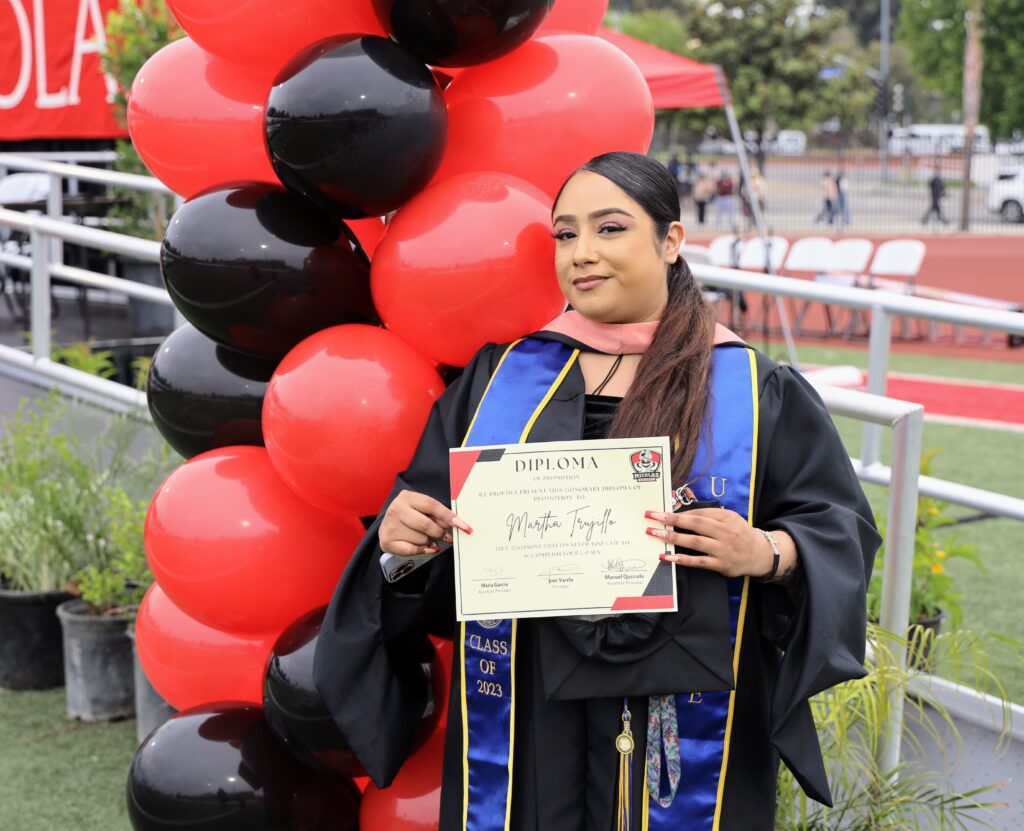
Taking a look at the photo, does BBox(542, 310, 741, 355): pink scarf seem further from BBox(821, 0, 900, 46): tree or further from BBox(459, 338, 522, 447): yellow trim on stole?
BBox(821, 0, 900, 46): tree

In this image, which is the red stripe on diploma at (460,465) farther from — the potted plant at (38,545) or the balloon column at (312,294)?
the potted plant at (38,545)

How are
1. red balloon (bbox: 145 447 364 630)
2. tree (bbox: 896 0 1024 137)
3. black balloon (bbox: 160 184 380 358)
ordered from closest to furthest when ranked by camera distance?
1. black balloon (bbox: 160 184 380 358)
2. red balloon (bbox: 145 447 364 630)
3. tree (bbox: 896 0 1024 137)

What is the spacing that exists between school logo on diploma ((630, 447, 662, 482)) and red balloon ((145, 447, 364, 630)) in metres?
1.02

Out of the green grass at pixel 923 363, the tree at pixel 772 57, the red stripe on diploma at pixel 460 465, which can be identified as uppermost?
the tree at pixel 772 57

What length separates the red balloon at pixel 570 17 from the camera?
2791 millimetres

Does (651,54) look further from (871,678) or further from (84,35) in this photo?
(871,678)

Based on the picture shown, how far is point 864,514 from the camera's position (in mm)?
2105

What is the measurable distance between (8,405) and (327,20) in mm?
3790

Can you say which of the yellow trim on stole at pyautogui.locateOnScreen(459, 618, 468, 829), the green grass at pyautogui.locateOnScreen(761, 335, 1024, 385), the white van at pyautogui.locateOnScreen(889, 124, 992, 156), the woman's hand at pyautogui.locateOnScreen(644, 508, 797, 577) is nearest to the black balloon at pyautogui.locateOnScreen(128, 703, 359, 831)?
the yellow trim on stole at pyautogui.locateOnScreen(459, 618, 468, 829)

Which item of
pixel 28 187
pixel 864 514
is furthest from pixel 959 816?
pixel 28 187

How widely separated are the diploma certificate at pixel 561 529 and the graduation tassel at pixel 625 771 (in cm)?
21

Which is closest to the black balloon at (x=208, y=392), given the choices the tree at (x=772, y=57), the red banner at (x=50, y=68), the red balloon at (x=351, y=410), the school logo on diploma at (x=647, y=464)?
the red balloon at (x=351, y=410)

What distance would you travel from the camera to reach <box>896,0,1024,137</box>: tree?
39188 mm

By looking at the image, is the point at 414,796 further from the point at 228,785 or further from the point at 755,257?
the point at 755,257
